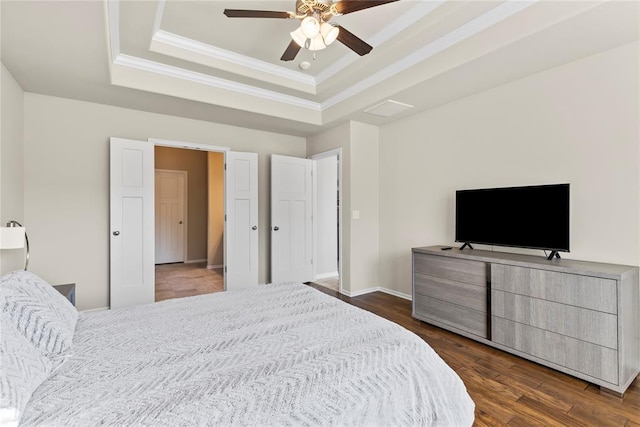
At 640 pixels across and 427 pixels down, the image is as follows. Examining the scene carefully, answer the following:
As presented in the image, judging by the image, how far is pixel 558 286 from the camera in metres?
2.23

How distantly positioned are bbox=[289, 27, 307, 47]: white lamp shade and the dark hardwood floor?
2766 mm

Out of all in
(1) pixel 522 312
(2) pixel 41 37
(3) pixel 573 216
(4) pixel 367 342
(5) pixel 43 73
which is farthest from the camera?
(5) pixel 43 73

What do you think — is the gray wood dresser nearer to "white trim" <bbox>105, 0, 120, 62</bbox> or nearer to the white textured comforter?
the white textured comforter

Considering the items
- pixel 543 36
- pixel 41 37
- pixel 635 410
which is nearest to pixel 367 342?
pixel 635 410

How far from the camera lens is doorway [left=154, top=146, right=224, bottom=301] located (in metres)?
6.41

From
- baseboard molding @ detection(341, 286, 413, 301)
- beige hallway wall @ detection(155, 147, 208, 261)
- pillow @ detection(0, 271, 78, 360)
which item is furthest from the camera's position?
beige hallway wall @ detection(155, 147, 208, 261)

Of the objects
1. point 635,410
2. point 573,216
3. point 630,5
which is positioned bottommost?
point 635,410

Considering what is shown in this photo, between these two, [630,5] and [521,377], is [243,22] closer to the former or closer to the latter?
[630,5]

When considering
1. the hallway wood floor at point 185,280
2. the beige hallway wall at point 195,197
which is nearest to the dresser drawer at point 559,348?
the hallway wood floor at point 185,280

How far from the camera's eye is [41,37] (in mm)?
2207

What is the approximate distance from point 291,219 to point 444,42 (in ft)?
9.98

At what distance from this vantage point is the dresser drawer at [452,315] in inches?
107

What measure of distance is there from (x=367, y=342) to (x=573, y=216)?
2322 mm

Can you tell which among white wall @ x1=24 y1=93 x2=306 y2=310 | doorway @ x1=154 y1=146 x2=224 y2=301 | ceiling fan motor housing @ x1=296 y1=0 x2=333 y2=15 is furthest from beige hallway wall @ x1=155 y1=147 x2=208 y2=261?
ceiling fan motor housing @ x1=296 y1=0 x2=333 y2=15
